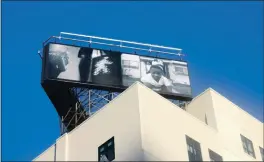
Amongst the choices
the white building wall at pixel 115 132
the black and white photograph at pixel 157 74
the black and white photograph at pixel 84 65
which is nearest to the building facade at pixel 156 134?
the white building wall at pixel 115 132

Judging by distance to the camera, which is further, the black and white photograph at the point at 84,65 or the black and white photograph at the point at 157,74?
the black and white photograph at the point at 157,74

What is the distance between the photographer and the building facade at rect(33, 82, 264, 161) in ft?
122

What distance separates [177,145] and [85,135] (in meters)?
5.97

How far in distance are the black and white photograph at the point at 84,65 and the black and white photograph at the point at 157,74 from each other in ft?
2.93

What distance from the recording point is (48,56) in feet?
176

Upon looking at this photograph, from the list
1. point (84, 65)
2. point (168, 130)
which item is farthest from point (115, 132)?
point (84, 65)

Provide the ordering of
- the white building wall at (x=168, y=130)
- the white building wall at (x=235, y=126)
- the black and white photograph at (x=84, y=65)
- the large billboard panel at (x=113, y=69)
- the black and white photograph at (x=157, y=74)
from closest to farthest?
the white building wall at (x=168, y=130) → the white building wall at (x=235, y=126) → the black and white photograph at (x=84, y=65) → the large billboard panel at (x=113, y=69) → the black and white photograph at (x=157, y=74)

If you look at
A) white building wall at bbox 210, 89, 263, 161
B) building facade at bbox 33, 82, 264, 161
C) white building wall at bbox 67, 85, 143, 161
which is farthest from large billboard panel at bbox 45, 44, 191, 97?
white building wall at bbox 67, 85, 143, 161

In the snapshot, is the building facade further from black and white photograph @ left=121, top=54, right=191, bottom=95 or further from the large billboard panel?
the large billboard panel

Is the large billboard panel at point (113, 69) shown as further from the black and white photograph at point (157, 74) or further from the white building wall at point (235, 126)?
the white building wall at point (235, 126)

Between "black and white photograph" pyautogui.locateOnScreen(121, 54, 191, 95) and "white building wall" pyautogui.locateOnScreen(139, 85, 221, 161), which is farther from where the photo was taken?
"black and white photograph" pyautogui.locateOnScreen(121, 54, 191, 95)

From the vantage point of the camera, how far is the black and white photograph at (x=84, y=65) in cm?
5219

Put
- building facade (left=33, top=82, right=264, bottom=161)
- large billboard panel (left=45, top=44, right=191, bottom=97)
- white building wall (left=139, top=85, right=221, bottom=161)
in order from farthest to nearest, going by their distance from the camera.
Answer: large billboard panel (left=45, top=44, right=191, bottom=97), building facade (left=33, top=82, right=264, bottom=161), white building wall (left=139, top=85, right=221, bottom=161)

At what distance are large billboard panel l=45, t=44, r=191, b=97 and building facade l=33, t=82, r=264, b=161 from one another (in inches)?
379
